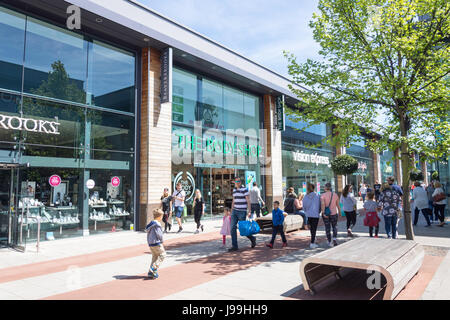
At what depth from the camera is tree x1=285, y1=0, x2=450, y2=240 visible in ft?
25.9

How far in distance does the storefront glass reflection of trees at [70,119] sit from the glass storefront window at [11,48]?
3 cm

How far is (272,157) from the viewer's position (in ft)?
63.9

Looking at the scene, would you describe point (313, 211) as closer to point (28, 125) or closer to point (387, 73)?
point (387, 73)

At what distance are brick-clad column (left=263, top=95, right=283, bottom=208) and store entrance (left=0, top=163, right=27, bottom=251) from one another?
13140 mm

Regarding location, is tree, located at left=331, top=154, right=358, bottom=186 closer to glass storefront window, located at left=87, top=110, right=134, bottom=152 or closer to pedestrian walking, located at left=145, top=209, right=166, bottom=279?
glass storefront window, located at left=87, top=110, right=134, bottom=152

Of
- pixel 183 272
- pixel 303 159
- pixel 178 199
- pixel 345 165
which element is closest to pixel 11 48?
pixel 178 199

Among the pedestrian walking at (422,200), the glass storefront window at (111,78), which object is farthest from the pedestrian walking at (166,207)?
the pedestrian walking at (422,200)

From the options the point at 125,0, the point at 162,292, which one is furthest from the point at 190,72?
the point at 162,292

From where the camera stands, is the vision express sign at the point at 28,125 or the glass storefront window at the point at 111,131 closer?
the vision express sign at the point at 28,125

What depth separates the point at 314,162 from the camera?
24719 mm

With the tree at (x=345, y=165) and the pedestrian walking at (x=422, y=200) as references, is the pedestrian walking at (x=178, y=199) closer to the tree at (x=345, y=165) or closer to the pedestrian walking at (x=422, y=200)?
the pedestrian walking at (x=422, y=200)

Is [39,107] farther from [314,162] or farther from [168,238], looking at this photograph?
[314,162]

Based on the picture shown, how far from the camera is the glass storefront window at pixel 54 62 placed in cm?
1005

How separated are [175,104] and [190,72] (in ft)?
6.97
